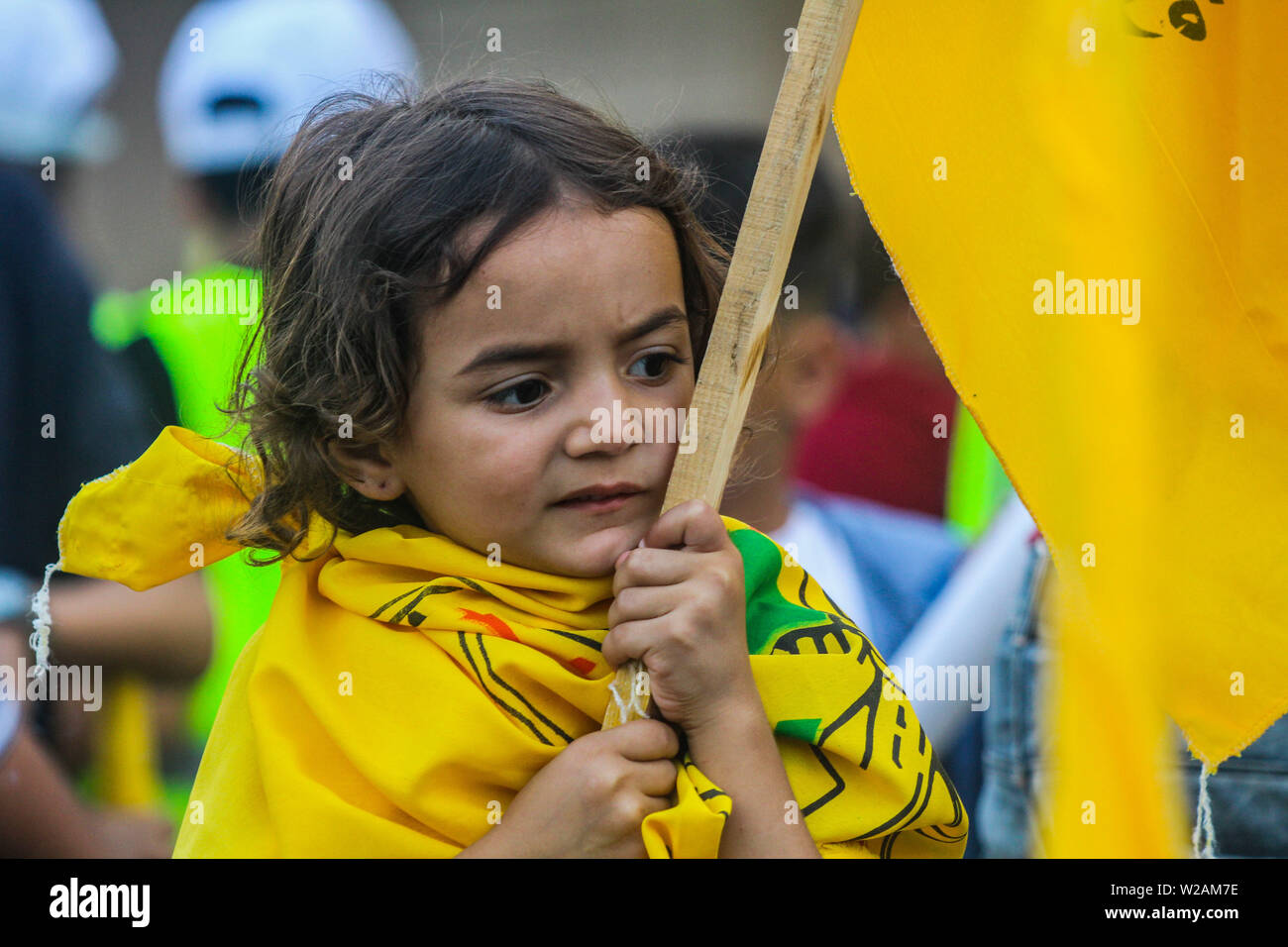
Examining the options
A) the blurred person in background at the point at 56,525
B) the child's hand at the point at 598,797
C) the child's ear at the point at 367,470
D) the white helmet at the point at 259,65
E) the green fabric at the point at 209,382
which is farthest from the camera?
the white helmet at the point at 259,65

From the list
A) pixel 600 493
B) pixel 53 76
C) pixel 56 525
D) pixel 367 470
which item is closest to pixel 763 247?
pixel 600 493

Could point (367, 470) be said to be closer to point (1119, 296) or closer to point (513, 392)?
point (513, 392)

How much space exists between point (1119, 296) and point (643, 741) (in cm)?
90

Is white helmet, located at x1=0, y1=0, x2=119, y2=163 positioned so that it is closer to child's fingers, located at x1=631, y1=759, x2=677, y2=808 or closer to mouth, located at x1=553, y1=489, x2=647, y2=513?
mouth, located at x1=553, y1=489, x2=647, y2=513

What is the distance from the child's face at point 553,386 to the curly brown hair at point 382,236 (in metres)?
0.04

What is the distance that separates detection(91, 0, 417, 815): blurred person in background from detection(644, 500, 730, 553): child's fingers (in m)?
1.28

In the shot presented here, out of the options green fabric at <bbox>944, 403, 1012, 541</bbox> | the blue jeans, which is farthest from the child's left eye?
green fabric at <bbox>944, 403, 1012, 541</bbox>

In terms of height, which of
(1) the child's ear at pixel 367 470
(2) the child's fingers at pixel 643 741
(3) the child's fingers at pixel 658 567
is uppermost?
(1) the child's ear at pixel 367 470

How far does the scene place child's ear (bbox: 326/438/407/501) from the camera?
4.50 ft

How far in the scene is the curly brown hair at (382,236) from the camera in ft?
4.21

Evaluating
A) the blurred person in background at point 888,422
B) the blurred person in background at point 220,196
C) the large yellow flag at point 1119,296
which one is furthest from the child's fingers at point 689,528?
the blurred person in background at point 888,422

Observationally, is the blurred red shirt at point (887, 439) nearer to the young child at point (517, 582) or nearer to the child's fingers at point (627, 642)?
the young child at point (517, 582)

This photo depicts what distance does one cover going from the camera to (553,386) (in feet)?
3.98

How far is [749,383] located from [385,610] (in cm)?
47
